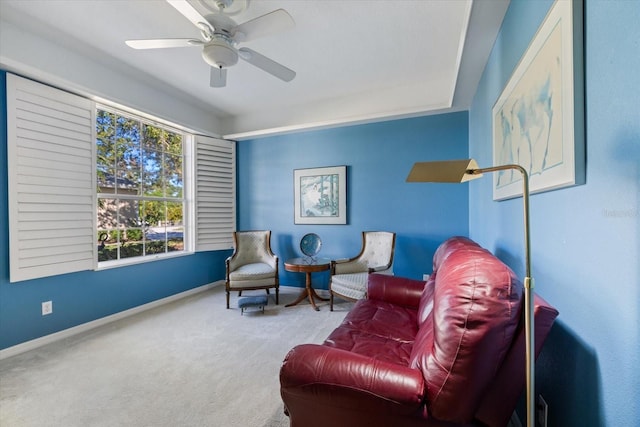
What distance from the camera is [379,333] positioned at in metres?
1.68

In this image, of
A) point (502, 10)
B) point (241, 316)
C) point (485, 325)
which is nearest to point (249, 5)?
point (502, 10)

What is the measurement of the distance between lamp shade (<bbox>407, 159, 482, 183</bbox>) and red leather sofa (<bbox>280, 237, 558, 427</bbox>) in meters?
0.34

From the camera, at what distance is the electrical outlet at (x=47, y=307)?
94.4 inches

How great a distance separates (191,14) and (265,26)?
0.44 metres

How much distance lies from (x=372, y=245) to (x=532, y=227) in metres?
2.18

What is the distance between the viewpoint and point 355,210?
144 inches

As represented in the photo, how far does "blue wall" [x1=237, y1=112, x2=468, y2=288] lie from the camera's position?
127 inches

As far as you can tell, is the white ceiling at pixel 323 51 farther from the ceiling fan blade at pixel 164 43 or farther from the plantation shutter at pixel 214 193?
the plantation shutter at pixel 214 193

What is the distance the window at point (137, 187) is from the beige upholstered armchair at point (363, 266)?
2407 millimetres

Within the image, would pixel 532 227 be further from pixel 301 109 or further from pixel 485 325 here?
pixel 301 109

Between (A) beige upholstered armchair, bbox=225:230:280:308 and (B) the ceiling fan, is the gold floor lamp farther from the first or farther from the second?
(A) beige upholstered armchair, bbox=225:230:280:308

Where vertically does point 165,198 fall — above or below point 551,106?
below

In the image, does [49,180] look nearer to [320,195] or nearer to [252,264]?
[252,264]

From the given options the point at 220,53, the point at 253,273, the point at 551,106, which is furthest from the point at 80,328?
the point at 551,106
